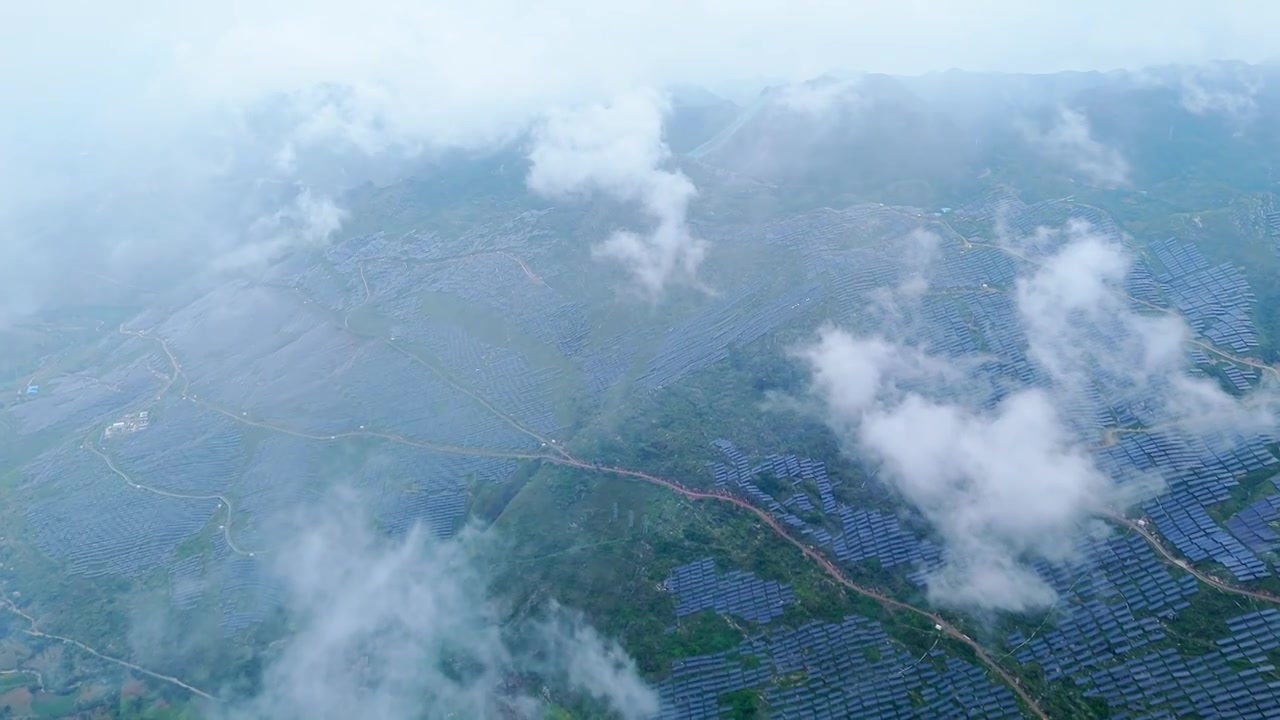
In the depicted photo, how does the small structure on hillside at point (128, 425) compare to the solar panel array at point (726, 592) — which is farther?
the small structure on hillside at point (128, 425)

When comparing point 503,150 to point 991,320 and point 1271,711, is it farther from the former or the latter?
point 1271,711

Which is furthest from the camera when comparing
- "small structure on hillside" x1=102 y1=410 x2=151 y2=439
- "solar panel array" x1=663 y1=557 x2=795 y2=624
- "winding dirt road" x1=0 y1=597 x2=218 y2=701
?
"small structure on hillside" x1=102 y1=410 x2=151 y2=439

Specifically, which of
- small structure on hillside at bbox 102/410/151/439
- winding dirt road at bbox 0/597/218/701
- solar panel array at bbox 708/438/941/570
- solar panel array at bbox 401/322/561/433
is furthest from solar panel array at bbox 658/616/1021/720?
small structure on hillside at bbox 102/410/151/439

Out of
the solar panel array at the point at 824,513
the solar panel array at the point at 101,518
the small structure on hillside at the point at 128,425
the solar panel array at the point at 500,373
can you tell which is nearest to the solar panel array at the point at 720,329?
the solar panel array at the point at 500,373

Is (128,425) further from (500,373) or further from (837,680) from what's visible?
(837,680)

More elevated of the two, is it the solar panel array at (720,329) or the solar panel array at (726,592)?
the solar panel array at (720,329)

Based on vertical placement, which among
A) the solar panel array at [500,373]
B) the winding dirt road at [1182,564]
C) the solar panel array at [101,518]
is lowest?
the solar panel array at [101,518]

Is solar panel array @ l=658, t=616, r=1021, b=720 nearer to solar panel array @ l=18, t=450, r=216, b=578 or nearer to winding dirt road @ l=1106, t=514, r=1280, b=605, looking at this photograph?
winding dirt road @ l=1106, t=514, r=1280, b=605

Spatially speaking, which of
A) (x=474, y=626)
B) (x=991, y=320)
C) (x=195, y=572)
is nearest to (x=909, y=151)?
(x=991, y=320)

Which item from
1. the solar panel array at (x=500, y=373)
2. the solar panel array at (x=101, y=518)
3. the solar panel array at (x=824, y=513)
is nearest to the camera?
the solar panel array at (x=824, y=513)

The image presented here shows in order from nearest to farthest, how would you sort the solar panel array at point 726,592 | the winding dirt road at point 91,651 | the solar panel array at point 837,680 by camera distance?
the solar panel array at point 837,680 < the solar panel array at point 726,592 < the winding dirt road at point 91,651

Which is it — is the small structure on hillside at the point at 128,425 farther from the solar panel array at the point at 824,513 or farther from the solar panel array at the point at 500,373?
the solar panel array at the point at 824,513
